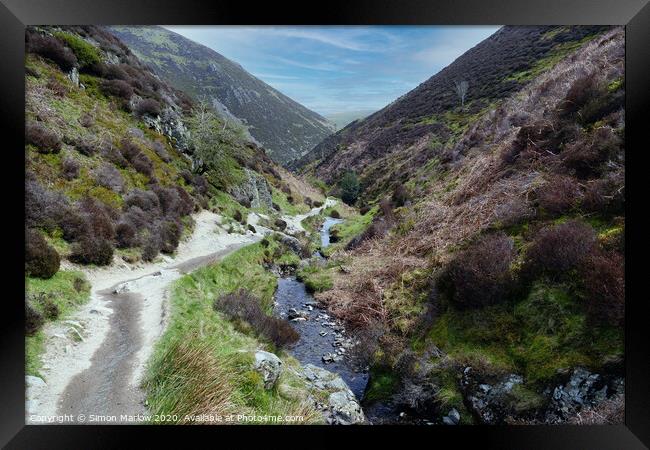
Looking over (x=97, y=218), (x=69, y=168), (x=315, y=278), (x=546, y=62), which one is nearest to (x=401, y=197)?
(x=315, y=278)

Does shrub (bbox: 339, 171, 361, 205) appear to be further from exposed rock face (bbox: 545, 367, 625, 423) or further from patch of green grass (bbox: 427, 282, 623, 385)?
exposed rock face (bbox: 545, 367, 625, 423)

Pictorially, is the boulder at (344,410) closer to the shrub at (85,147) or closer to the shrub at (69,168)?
the shrub at (69,168)

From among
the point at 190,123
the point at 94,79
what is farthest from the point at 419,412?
the point at 190,123

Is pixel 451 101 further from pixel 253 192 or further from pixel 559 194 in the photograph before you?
pixel 559 194

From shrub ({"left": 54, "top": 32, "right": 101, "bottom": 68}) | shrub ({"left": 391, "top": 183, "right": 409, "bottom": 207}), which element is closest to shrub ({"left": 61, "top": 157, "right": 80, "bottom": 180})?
shrub ({"left": 54, "top": 32, "right": 101, "bottom": 68})

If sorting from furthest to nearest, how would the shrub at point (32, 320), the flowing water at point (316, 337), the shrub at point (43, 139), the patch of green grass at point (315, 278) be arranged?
the patch of green grass at point (315, 278) → the shrub at point (43, 139) → the flowing water at point (316, 337) → the shrub at point (32, 320)

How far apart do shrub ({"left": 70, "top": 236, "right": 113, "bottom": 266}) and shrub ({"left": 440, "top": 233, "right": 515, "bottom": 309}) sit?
28.8ft

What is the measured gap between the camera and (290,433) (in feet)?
15.4

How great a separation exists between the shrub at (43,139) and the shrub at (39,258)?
12.5 feet

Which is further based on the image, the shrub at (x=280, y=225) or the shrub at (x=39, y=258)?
the shrub at (x=280, y=225)

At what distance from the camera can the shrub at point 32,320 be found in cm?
474

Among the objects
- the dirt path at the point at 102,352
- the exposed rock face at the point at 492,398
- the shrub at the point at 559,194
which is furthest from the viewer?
the shrub at the point at 559,194

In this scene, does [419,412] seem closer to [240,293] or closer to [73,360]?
[240,293]

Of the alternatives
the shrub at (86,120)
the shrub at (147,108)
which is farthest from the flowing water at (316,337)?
the shrub at (147,108)
